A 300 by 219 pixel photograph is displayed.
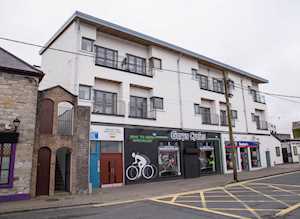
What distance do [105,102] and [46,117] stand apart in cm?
520

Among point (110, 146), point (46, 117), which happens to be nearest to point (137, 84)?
point (110, 146)

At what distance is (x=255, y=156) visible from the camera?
28547 mm

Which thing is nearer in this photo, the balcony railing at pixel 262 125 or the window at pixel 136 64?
the window at pixel 136 64

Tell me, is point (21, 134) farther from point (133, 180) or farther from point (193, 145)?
point (193, 145)

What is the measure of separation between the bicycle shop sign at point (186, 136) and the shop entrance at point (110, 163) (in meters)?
5.39

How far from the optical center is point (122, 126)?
1802 cm

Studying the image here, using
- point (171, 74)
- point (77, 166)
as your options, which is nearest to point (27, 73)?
point (77, 166)

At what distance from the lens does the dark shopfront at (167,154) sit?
18034mm

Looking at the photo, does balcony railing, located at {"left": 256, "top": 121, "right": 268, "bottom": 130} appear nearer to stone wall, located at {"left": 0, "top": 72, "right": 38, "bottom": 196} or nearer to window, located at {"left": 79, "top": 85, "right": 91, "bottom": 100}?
window, located at {"left": 79, "top": 85, "right": 91, "bottom": 100}

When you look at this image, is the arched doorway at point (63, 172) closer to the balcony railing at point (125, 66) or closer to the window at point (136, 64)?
the balcony railing at point (125, 66)

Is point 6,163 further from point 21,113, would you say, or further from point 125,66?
point 125,66

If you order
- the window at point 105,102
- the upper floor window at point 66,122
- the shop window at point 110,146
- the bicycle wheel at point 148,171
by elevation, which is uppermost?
the window at point 105,102

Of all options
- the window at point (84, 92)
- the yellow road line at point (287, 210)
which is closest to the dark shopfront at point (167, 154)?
the window at point (84, 92)

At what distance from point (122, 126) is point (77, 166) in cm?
502
